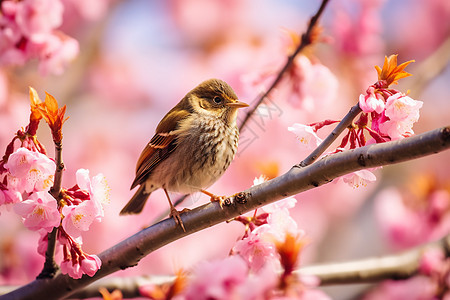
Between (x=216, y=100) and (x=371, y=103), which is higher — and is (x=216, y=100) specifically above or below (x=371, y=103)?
above

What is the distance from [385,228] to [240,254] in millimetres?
2262

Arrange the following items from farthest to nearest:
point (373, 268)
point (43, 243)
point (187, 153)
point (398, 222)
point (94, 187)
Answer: point (398, 222) → point (373, 268) → point (187, 153) → point (43, 243) → point (94, 187)

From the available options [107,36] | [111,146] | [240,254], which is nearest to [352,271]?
[240,254]

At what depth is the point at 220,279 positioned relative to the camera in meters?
1.33

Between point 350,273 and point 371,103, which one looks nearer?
point 371,103

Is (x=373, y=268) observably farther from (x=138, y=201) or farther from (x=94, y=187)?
(x=94, y=187)

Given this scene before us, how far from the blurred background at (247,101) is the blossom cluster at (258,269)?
26.3 inches

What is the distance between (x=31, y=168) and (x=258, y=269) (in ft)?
2.35

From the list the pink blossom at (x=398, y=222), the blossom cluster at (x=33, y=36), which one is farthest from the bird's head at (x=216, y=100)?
the pink blossom at (x=398, y=222)

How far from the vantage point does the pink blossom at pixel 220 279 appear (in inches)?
52.5

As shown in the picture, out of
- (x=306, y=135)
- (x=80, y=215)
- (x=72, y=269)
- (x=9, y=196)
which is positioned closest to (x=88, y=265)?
(x=72, y=269)

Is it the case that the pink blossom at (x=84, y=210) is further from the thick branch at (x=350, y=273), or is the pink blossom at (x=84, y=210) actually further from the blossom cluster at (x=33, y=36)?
the blossom cluster at (x=33, y=36)

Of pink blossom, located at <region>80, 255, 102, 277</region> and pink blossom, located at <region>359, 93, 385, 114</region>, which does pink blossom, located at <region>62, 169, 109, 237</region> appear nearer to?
pink blossom, located at <region>80, 255, 102, 277</region>

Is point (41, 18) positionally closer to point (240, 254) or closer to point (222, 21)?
point (240, 254)
